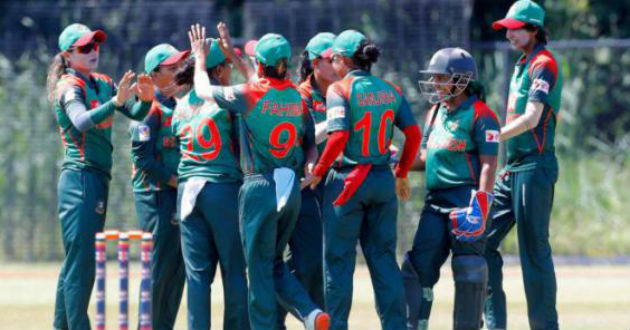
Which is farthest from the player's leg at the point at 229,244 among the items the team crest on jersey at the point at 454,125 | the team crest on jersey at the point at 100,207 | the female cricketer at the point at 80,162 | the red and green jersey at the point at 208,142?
the team crest on jersey at the point at 454,125

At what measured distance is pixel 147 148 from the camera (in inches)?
411

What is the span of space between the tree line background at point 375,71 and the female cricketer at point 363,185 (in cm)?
758

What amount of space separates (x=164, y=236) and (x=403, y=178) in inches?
73.6

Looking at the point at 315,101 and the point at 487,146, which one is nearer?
the point at 487,146

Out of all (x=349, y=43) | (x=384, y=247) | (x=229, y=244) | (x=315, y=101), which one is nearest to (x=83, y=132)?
(x=229, y=244)

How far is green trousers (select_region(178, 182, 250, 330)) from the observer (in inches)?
384

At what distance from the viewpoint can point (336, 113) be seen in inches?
383

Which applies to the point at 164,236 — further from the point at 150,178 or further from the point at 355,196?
the point at 355,196

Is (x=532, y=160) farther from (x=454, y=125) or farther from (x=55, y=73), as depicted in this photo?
(x=55, y=73)

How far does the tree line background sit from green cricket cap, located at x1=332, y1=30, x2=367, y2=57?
24.6 feet

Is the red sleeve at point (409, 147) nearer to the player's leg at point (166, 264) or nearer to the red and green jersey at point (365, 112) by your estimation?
the red and green jersey at point (365, 112)

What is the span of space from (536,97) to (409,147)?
110 centimetres

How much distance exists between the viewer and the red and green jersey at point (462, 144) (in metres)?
9.90

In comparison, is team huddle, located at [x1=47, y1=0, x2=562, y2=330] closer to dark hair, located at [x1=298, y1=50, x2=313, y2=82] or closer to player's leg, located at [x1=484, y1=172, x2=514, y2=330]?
player's leg, located at [x1=484, y1=172, x2=514, y2=330]
